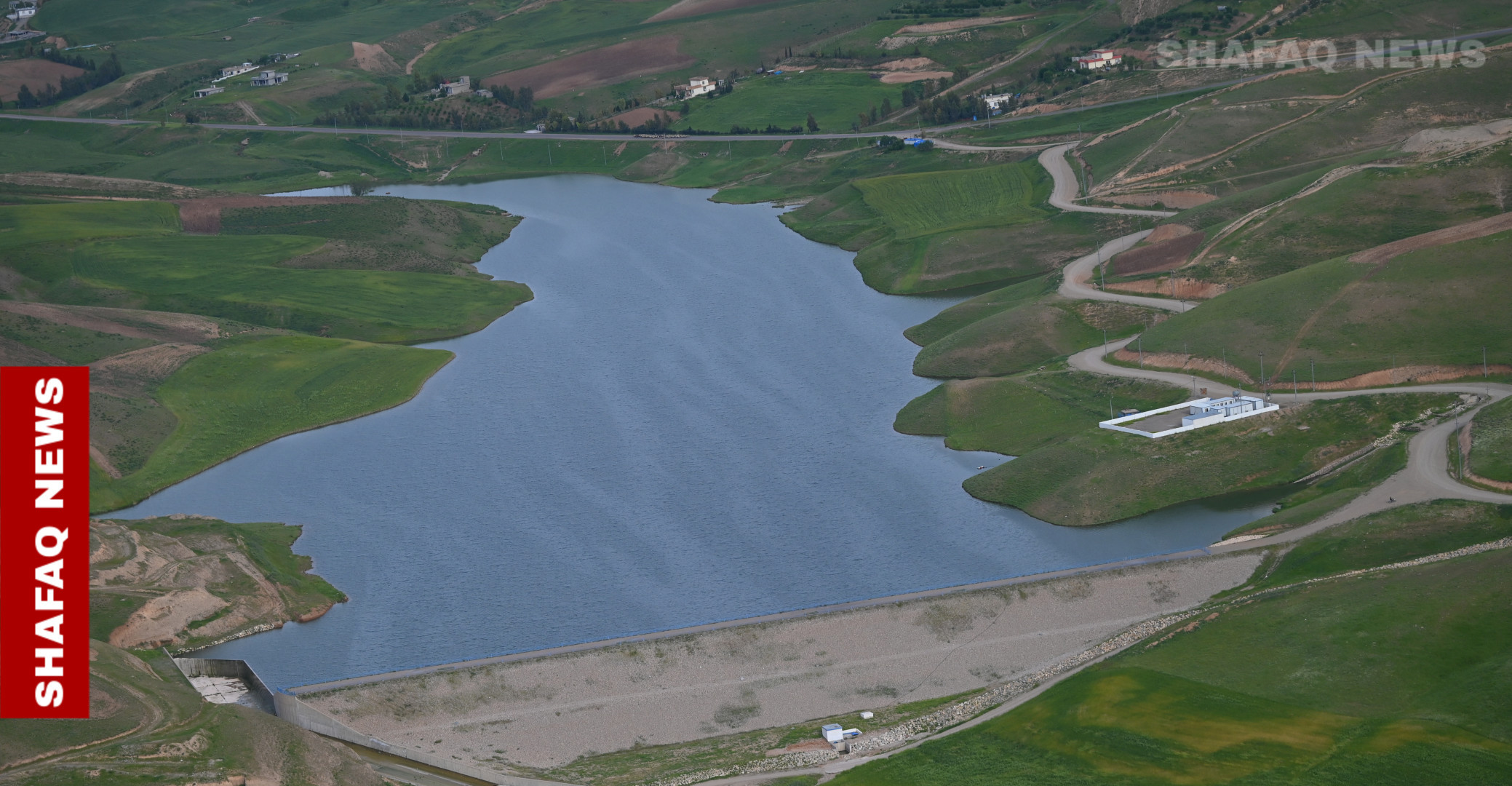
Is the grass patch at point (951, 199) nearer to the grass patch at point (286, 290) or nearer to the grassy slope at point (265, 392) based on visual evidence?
the grass patch at point (286, 290)

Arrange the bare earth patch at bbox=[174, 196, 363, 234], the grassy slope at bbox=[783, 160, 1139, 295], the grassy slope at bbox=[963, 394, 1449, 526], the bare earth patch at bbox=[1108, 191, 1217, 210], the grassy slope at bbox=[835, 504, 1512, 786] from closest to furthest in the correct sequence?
1. the grassy slope at bbox=[835, 504, 1512, 786]
2. the grassy slope at bbox=[963, 394, 1449, 526]
3. the grassy slope at bbox=[783, 160, 1139, 295]
4. the bare earth patch at bbox=[1108, 191, 1217, 210]
5. the bare earth patch at bbox=[174, 196, 363, 234]

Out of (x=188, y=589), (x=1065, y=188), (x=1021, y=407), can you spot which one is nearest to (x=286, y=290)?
(x=188, y=589)

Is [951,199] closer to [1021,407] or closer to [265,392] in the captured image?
[1021,407]

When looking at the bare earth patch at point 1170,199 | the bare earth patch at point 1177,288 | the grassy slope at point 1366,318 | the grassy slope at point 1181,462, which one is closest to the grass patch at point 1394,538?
the grassy slope at point 1181,462

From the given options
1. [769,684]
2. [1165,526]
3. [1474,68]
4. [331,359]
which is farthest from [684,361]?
[1474,68]

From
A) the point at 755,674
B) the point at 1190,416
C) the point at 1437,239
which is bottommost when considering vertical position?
the point at 755,674

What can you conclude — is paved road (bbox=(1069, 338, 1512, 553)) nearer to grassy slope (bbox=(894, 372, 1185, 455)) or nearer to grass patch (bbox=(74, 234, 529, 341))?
grassy slope (bbox=(894, 372, 1185, 455))

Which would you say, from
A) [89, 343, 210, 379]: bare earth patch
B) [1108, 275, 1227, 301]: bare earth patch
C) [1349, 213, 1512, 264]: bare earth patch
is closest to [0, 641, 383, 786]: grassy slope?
[89, 343, 210, 379]: bare earth patch
